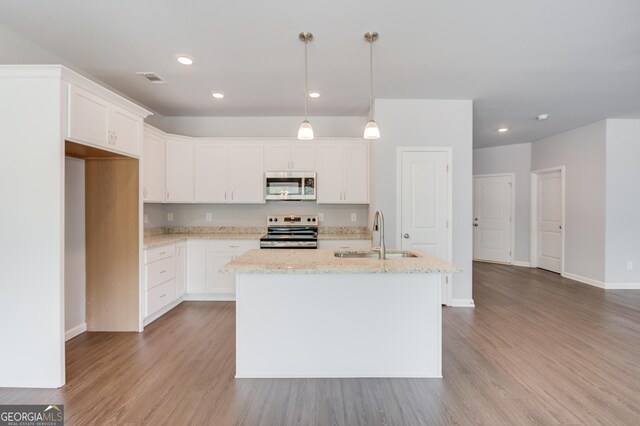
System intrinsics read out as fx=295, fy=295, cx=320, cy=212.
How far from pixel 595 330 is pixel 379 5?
3.91m

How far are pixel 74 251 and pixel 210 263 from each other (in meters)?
1.52

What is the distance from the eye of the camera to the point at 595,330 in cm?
319

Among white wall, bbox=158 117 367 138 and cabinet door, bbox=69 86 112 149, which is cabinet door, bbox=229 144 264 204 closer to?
white wall, bbox=158 117 367 138

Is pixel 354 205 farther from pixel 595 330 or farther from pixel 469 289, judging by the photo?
pixel 595 330

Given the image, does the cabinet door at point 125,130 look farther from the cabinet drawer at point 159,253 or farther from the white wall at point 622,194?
the white wall at point 622,194

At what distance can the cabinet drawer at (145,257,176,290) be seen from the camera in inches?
131

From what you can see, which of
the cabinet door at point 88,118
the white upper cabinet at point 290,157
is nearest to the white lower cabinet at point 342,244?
the white upper cabinet at point 290,157

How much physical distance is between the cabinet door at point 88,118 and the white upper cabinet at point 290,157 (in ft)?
6.86

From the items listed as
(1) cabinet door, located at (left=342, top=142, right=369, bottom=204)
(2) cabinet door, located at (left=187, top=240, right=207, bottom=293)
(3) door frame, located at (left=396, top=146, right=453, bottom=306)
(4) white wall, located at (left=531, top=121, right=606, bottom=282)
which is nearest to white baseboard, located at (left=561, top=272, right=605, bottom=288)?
(4) white wall, located at (left=531, top=121, right=606, bottom=282)

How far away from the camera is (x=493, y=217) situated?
7008 mm

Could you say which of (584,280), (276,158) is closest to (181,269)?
(276,158)

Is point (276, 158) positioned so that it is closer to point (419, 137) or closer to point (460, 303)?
point (419, 137)

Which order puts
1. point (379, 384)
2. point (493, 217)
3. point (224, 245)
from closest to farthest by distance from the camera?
point (379, 384), point (224, 245), point (493, 217)

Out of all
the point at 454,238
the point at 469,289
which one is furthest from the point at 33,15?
the point at 469,289
